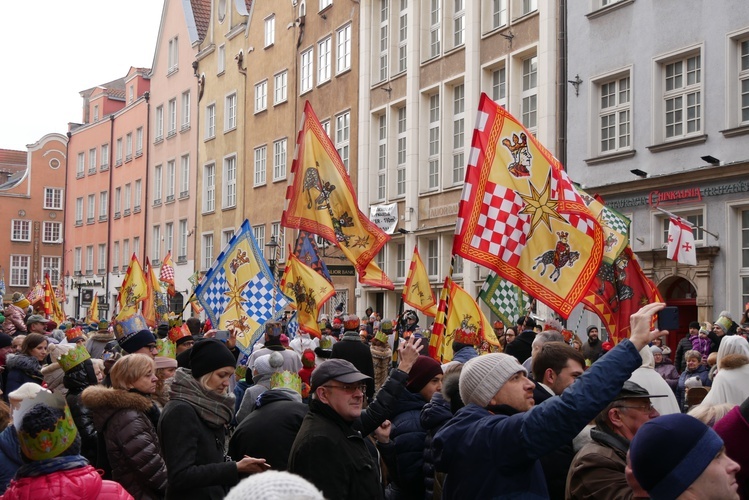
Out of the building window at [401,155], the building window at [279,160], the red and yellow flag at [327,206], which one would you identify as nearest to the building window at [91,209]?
the building window at [279,160]

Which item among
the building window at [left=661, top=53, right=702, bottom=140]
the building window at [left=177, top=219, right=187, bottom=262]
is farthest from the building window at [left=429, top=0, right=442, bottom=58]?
the building window at [left=177, top=219, right=187, bottom=262]

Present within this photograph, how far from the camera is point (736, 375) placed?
6648 millimetres

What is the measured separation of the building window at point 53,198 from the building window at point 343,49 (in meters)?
41.0

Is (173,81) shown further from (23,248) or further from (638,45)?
(638,45)

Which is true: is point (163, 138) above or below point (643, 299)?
above

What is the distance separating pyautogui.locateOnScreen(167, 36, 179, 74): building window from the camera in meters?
49.0

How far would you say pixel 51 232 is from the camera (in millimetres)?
69125

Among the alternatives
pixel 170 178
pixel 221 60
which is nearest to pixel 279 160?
pixel 221 60

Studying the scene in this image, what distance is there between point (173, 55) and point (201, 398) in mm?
46388

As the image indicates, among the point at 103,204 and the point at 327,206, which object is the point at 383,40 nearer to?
the point at 327,206

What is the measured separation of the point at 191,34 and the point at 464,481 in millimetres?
45383

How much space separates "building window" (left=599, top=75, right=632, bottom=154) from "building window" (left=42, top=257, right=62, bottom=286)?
52.4 meters

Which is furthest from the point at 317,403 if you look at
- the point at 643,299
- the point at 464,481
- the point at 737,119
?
the point at 737,119

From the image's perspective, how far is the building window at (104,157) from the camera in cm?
5809
